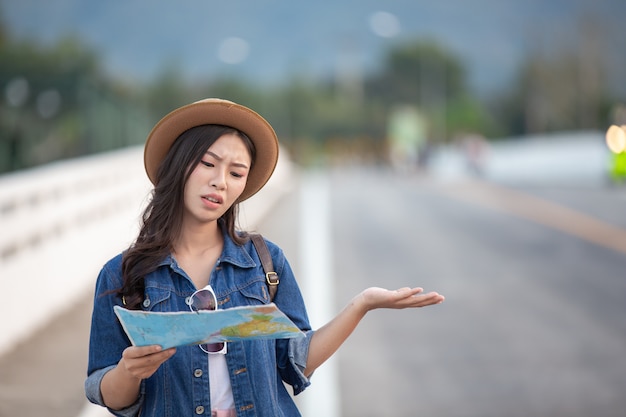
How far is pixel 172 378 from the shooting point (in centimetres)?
300

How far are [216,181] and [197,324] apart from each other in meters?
0.49

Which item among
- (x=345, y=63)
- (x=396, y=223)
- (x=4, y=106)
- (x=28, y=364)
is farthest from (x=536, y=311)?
(x=345, y=63)

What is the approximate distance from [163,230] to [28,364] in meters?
5.73

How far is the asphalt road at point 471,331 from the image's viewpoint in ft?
25.8

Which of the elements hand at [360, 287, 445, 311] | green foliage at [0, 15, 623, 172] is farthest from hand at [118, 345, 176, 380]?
green foliage at [0, 15, 623, 172]

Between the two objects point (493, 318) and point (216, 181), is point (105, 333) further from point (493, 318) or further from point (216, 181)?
point (493, 318)

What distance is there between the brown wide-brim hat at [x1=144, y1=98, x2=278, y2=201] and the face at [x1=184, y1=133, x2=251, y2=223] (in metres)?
0.06

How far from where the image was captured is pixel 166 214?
3109mm

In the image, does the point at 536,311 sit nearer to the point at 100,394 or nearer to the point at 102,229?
the point at 102,229

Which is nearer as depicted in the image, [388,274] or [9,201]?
[9,201]

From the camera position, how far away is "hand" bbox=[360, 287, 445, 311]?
3.04 meters

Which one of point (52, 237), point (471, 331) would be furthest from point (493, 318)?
point (52, 237)

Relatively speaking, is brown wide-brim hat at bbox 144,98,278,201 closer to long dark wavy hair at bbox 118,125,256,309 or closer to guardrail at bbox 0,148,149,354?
long dark wavy hair at bbox 118,125,256,309

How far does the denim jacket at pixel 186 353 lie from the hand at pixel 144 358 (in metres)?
0.19
